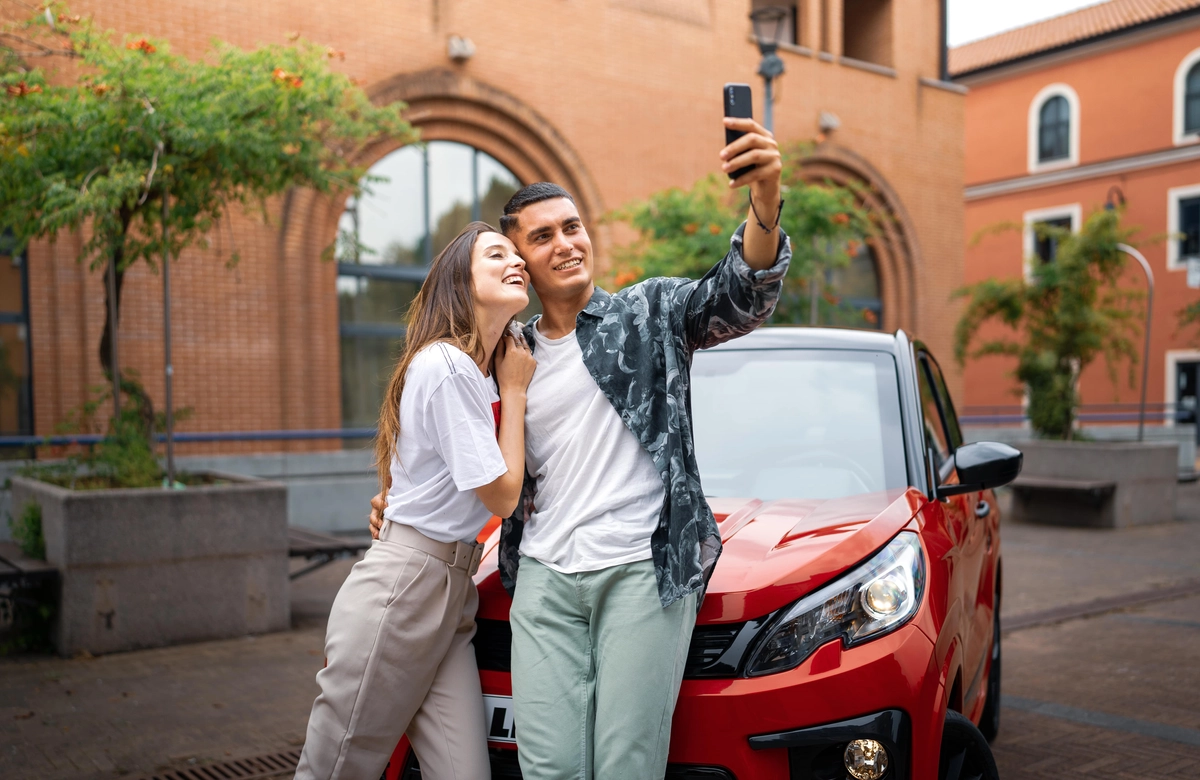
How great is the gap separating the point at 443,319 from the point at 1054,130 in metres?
34.0

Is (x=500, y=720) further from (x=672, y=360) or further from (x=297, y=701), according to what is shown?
(x=297, y=701)

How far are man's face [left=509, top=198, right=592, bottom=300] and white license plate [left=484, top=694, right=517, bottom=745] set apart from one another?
106 centimetres

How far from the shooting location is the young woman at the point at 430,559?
259 centimetres

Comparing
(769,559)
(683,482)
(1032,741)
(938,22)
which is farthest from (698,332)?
(938,22)

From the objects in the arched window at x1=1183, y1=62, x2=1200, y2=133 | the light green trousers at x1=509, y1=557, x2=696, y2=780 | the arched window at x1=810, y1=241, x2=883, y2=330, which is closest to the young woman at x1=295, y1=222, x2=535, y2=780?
the light green trousers at x1=509, y1=557, x2=696, y2=780

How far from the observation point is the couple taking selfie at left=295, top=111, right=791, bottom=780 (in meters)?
2.47

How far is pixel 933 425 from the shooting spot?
4230 millimetres

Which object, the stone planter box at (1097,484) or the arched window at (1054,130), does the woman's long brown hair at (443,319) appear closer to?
the stone planter box at (1097,484)

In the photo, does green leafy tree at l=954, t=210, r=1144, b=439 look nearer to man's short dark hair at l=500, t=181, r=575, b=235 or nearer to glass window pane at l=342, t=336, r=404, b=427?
glass window pane at l=342, t=336, r=404, b=427

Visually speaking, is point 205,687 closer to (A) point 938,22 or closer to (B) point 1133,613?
(B) point 1133,613

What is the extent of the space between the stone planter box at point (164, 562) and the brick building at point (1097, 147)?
2405 cm

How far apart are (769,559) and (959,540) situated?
103 centimetres

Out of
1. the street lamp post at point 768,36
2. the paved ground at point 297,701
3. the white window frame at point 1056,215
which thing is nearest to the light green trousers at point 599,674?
the paved ground at point 297,701

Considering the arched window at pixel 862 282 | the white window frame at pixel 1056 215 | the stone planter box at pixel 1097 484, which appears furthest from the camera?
the white window frame at pixel 1056 215
